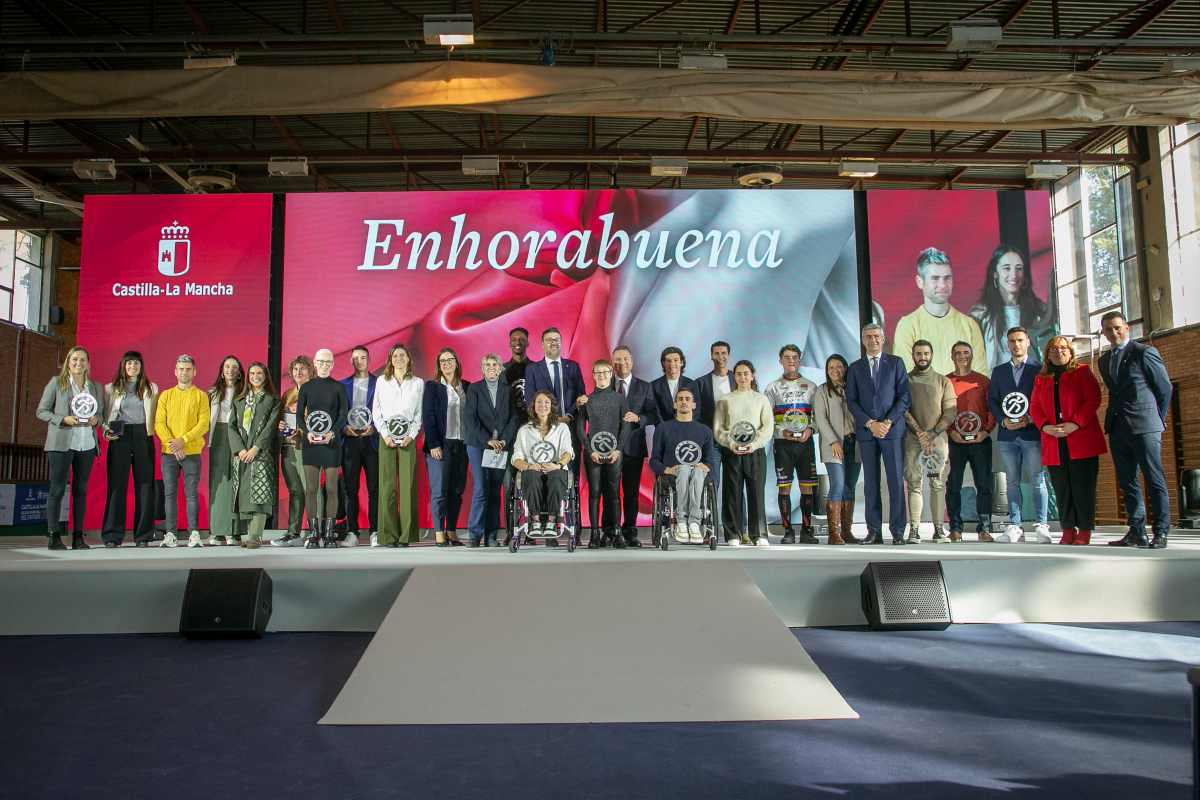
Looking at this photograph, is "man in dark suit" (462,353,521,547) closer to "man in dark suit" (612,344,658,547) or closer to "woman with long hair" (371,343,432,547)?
"woman with long hair" (371,343,432,547)

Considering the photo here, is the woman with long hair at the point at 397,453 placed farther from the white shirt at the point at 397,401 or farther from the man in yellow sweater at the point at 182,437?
the man in yellow sweater at the point at 182,437

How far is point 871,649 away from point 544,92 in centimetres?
341

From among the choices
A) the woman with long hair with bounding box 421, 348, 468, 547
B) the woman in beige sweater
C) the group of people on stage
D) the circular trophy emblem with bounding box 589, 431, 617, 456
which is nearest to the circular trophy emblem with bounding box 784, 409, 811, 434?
the group of people on stage

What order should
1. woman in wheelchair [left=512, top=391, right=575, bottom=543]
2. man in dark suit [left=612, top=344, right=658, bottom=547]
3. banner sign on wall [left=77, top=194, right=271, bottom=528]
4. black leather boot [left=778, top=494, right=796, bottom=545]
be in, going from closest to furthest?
woman in wheelchair [left=512, top=391, right=575, bottom=543] → man in dark suit [left=612, top=344, right=658, bottom=547] → black leather boot [left=778, top=494, right=796, bottom=545] → banner sign on wall [left=77, top=194, right=271, bottom=528]

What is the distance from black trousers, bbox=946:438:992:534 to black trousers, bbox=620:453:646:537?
85.9 inches

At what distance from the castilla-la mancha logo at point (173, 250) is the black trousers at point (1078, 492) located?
26.6 ft

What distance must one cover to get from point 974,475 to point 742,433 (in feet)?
5.64

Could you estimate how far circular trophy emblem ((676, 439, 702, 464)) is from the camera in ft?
17.6

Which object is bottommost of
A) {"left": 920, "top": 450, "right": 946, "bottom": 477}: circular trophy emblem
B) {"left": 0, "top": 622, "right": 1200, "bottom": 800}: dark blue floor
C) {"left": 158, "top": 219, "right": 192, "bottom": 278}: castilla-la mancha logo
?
{"left": 0, "top": 622, "right": 1200, "bottom": 800}: dark blue floor

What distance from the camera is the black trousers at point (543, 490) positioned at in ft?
17.5

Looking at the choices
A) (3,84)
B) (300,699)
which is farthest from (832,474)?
(3,84)

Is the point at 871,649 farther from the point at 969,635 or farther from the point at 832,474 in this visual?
the point at 832,474

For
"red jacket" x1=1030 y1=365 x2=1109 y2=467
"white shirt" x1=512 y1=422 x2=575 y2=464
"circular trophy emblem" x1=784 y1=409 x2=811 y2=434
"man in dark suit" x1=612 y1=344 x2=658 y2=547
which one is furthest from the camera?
"circular trophy emblem" x1=784 y1=409 x2=811 y2=434

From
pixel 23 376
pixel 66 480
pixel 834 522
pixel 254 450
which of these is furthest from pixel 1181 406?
pixel 23 376
